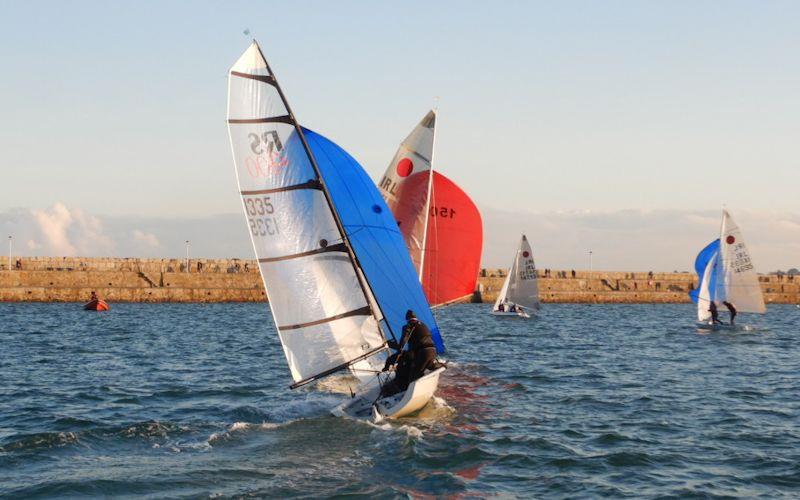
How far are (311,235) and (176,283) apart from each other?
2627 inches

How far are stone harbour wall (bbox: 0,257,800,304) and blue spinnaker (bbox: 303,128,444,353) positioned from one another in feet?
210

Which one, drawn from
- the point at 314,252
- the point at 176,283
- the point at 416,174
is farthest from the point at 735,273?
the point at 176,283

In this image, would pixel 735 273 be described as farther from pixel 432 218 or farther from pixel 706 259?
pixel 432 218

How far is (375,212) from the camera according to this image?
19859mm

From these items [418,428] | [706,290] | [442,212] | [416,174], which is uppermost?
[416,174]

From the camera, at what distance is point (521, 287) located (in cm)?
6488

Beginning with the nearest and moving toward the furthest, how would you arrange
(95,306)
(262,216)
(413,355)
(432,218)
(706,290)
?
(262,216) → (413,355) → (432,218) → (706,290) → (95,306)

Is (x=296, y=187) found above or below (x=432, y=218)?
below

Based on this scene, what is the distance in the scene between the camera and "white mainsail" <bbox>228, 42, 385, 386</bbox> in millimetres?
18469

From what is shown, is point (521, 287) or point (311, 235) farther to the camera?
point (521, 287)

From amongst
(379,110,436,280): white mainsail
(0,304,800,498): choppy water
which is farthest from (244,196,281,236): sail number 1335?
(379,110,436,280): white mainsail

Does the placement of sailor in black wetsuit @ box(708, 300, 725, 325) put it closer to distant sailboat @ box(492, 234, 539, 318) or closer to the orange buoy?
distant sailboat @ box(492, 234, 539, 318)

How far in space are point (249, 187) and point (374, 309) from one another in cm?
388

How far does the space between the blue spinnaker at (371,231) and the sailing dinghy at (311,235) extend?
0.07 ft
